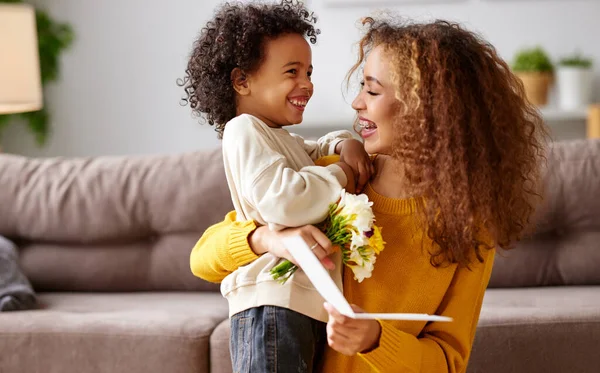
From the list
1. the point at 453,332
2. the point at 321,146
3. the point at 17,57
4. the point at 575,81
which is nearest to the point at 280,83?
the point at 321,146

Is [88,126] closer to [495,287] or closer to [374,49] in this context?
[495,287]

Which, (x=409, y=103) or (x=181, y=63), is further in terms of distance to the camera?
(x=181, y=63)

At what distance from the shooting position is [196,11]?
4809 millimetres

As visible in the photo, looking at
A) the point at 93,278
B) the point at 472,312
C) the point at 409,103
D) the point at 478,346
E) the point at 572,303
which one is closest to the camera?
the point at 409,103

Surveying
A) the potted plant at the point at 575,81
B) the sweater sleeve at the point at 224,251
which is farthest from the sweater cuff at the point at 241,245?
the potted plant at the point at 575,81

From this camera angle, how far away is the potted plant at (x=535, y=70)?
436cm

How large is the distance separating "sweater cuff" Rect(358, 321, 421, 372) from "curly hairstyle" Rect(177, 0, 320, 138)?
1.72ft

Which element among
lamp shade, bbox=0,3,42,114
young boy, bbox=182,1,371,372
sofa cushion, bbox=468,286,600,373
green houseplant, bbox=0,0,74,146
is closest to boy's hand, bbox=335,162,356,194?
young boy, bbox=182,1,371,372

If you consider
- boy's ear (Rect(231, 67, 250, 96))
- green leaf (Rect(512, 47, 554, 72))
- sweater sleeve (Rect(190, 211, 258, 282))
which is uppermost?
boy's ear (Rect(231, 67, 250, 96))

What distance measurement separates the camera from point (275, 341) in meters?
1.33

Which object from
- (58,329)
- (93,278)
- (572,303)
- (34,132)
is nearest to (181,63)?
(34,132)

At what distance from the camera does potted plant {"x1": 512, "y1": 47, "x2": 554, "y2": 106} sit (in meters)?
4.36

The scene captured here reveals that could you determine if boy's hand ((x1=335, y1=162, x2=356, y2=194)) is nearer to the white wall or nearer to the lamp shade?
the lamp shade

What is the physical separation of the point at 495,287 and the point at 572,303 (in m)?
0.41
